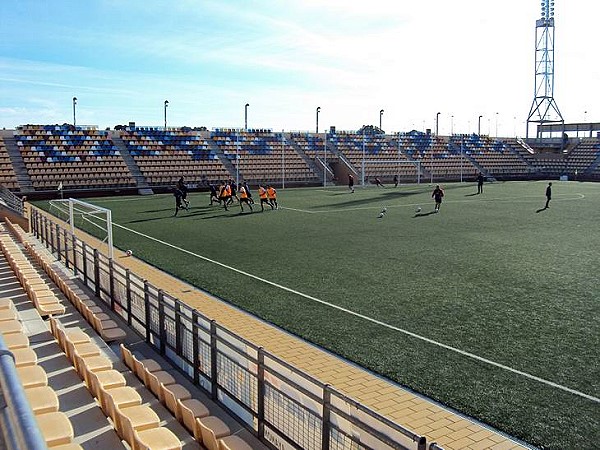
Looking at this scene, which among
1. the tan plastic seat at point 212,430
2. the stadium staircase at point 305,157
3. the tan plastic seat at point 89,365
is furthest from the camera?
the stadium staircase at point 305,157

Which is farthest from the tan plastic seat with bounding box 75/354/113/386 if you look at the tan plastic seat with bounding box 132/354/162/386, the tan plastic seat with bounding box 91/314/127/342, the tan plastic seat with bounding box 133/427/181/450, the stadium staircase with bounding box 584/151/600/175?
the stadium staircase with bounding box 584/151/600/175

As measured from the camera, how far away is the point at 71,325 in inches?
416

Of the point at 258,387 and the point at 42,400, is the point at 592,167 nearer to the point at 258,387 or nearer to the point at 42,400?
the point at 258,387

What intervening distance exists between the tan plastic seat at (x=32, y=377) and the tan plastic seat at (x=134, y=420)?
1.07 meters

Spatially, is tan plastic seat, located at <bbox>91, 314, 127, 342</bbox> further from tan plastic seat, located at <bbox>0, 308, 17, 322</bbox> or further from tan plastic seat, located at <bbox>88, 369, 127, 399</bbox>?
tan plastic seat, located at <bbox>88, 369, 127, 399</bbox>

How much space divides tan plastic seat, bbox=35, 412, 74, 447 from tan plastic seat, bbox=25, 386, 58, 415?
18 centimetres

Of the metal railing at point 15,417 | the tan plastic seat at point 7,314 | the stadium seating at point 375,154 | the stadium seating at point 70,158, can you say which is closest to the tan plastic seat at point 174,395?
the tan plastic seat at point 7,314

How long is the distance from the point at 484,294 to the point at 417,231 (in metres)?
10.7

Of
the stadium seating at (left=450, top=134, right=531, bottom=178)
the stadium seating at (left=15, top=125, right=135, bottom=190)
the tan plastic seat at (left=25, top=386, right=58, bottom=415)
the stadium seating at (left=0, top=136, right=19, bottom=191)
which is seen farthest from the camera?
the stadium seating at (left=450, top=134, right=531, bottom=178)

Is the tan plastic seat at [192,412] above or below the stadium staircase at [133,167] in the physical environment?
below

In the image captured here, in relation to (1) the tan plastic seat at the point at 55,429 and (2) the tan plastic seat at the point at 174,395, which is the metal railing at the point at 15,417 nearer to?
(1) the tan plastic seat at the point at 55,429

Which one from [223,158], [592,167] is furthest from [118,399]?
[592,167]

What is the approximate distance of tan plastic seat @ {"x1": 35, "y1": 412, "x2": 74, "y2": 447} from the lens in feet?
Result: 17.0

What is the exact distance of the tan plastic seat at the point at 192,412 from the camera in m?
6.05
